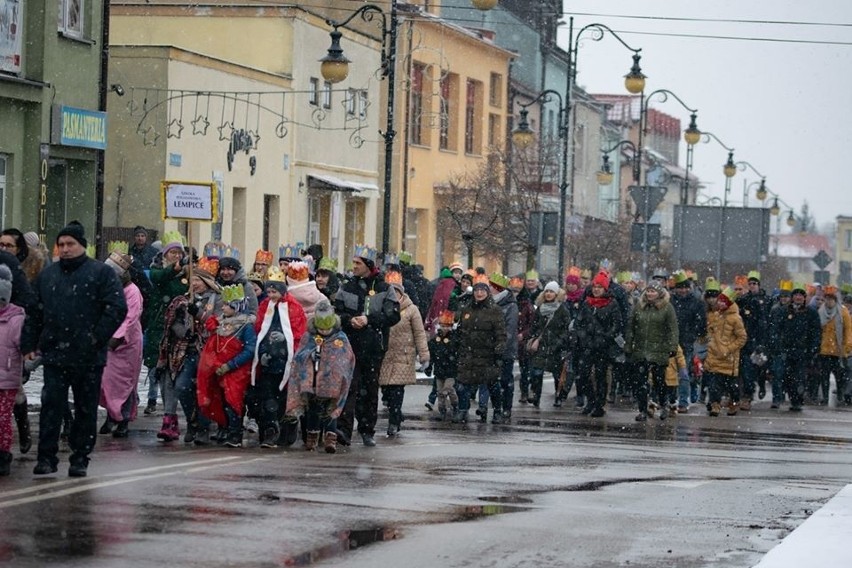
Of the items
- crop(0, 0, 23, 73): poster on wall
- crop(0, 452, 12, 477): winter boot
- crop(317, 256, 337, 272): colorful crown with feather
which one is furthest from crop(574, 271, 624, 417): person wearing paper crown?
crop(0, 452, 12, 477): winter boot

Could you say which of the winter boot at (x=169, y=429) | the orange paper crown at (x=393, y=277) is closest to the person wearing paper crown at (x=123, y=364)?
the winter boot at (x=169, y=429)

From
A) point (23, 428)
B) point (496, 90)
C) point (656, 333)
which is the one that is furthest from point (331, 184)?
point (23, 428)

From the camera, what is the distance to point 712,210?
38.1 m

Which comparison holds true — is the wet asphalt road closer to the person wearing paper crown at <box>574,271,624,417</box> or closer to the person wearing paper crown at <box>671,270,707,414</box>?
the person wearing paper crown at <box>574,271,624,417</box>

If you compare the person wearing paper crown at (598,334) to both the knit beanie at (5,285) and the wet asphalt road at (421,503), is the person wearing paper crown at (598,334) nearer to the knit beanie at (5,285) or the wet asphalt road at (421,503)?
the wet asphalt road at (421,503)

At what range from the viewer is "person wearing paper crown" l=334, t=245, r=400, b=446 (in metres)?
16.7

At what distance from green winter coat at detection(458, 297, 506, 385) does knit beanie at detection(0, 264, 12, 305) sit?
8152mm

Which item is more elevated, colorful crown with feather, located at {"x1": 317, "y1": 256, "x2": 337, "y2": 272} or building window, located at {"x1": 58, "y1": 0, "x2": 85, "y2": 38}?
building window, located at {"x1": 58, "y1": 0, "x2": 85, "y2": 38}

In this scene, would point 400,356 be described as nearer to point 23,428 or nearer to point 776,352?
point 23,428

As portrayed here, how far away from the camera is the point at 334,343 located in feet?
51.8

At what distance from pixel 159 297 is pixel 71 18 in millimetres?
10854

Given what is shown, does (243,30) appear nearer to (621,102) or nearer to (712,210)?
(712,210)

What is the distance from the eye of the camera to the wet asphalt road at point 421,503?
10023 mm

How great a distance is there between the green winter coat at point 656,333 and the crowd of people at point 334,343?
0.02 meters
